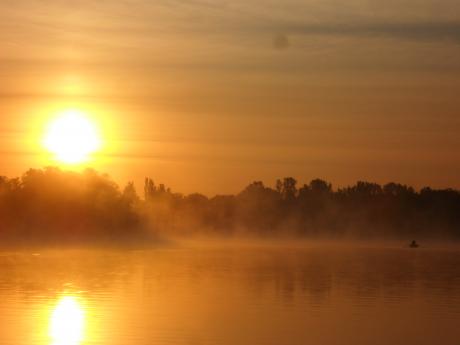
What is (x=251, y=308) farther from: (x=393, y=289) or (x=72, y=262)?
(x=72, y=262)

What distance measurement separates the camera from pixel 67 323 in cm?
3291

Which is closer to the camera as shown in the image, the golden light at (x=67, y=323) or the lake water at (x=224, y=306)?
the golden light at (x=67, y=323)

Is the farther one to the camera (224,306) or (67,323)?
(224,306)

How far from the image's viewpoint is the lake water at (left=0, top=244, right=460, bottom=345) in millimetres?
31188

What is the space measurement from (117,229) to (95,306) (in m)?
111

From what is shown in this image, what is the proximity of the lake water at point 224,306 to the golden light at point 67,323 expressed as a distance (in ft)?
0.12

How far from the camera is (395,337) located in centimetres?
3200

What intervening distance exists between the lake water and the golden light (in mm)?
35

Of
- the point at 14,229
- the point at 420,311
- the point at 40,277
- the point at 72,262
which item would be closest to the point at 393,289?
the point at 420,311

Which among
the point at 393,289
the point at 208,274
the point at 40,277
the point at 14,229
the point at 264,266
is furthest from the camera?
the point at 14,229

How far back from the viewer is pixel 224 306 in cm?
3988

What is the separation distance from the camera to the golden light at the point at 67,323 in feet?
96.9

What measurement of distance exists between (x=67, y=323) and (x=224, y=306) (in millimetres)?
8858

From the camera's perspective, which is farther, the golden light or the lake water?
the lake water
